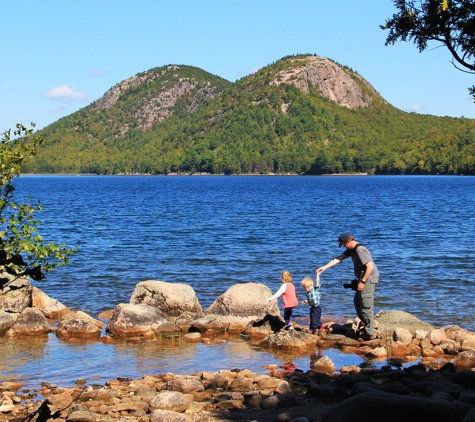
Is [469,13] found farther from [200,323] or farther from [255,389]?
[200,323]

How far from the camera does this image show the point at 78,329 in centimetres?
1499

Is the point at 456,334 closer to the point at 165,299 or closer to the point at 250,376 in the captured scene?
the point at 250,376

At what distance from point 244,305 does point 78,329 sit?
13.5 feet

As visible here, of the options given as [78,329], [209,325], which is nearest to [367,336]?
[209,325]

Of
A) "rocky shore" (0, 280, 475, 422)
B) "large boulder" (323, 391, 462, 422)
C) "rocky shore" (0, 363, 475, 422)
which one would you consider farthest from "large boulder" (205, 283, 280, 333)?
"large boulder" (323, 391, 462, 422)

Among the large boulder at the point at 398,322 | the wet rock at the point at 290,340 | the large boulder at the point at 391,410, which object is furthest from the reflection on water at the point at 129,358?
the large boulder at the point at 391,410

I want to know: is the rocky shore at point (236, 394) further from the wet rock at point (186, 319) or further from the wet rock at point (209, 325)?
the wet rock at point (186, 319)

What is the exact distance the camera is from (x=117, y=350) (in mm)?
13734

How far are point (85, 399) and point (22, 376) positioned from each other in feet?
8.18

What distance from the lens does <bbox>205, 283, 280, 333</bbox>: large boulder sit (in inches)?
623

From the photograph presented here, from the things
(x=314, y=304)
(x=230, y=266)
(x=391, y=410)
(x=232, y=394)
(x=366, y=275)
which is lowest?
(x=230, y=266)

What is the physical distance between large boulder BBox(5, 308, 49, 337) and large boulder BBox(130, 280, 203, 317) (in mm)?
2573

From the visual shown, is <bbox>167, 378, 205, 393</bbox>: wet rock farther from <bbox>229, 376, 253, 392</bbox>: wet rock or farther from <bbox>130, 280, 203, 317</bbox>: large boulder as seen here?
<bbox>130, 280, 203, 317</bbox>: large boulder

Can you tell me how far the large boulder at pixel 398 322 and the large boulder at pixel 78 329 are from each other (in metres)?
6.64
